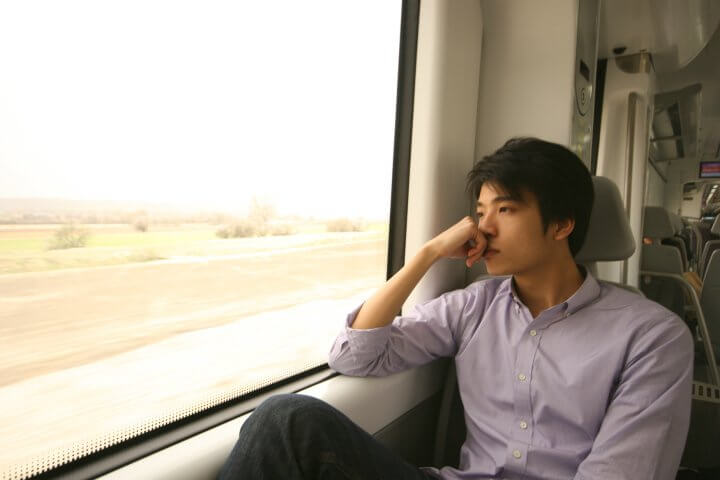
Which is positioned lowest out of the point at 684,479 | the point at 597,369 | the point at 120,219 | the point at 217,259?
the point at 684,479

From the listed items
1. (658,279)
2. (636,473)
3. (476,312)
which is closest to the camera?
(636,473)

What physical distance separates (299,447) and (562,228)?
881 millimetres

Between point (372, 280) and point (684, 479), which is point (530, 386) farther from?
point (684, 479)

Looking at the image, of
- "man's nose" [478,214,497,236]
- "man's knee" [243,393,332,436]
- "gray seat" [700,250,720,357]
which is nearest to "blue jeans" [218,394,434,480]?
"man's knee" [243,393,332,436]

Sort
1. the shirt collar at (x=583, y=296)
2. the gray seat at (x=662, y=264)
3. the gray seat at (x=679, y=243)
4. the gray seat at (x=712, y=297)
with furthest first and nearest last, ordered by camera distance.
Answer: the gray seat at (x=679, y=243), the gray seat at (x=662, y=264), the gray seat at (x=712, y=297), the shirt collar at (x=583, y=296)

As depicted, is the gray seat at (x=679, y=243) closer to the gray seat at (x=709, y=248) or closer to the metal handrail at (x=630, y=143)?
the gray seat at (x=709, y=248)

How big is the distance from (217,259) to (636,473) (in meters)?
Result: 1.05

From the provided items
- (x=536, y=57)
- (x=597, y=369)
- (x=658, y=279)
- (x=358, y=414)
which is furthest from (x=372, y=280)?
(x=658, y=279)

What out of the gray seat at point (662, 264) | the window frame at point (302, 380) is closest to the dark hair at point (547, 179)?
the window frame at point (302, 380)

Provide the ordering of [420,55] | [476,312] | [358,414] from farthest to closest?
1. [420,55]
2. [476,312]
3. [358,414]

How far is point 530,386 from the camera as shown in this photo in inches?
42.7

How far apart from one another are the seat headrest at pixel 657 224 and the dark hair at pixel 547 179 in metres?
3.08

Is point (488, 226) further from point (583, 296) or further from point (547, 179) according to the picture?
point (583, 296)

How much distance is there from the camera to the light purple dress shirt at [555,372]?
898mm
